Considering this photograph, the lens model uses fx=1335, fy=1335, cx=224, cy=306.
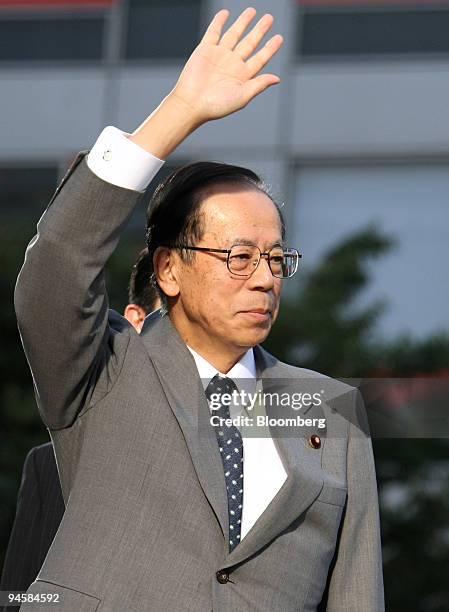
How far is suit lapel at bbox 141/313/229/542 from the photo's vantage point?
2582mm

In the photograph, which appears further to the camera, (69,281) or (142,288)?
(142,288)

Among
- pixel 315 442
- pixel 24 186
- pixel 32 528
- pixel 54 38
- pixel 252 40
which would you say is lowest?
pixel 32 528

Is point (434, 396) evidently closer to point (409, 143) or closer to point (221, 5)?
point (409, 143)

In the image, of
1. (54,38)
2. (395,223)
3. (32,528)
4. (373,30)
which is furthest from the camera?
(54,38)

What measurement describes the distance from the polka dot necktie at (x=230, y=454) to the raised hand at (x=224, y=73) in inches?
24.3

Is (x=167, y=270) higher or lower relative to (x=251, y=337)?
higher

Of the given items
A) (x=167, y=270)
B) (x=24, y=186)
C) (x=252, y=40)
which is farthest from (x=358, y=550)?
(x=24, y=186)

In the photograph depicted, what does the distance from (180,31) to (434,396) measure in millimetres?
7481

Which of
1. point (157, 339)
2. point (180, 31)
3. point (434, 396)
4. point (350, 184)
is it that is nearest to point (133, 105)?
point (180, 31)

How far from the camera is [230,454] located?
8.87 feet

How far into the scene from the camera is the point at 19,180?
36.8 ft

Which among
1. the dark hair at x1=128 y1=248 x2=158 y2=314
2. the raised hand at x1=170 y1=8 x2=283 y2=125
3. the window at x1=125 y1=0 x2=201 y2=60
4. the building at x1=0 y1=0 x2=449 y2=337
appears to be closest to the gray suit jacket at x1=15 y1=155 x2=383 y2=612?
the raised hand at x1=170 y1=8 x2=283 y2=125

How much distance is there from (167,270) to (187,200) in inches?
6.2

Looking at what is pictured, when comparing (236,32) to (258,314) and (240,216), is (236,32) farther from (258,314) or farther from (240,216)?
(258,314)
